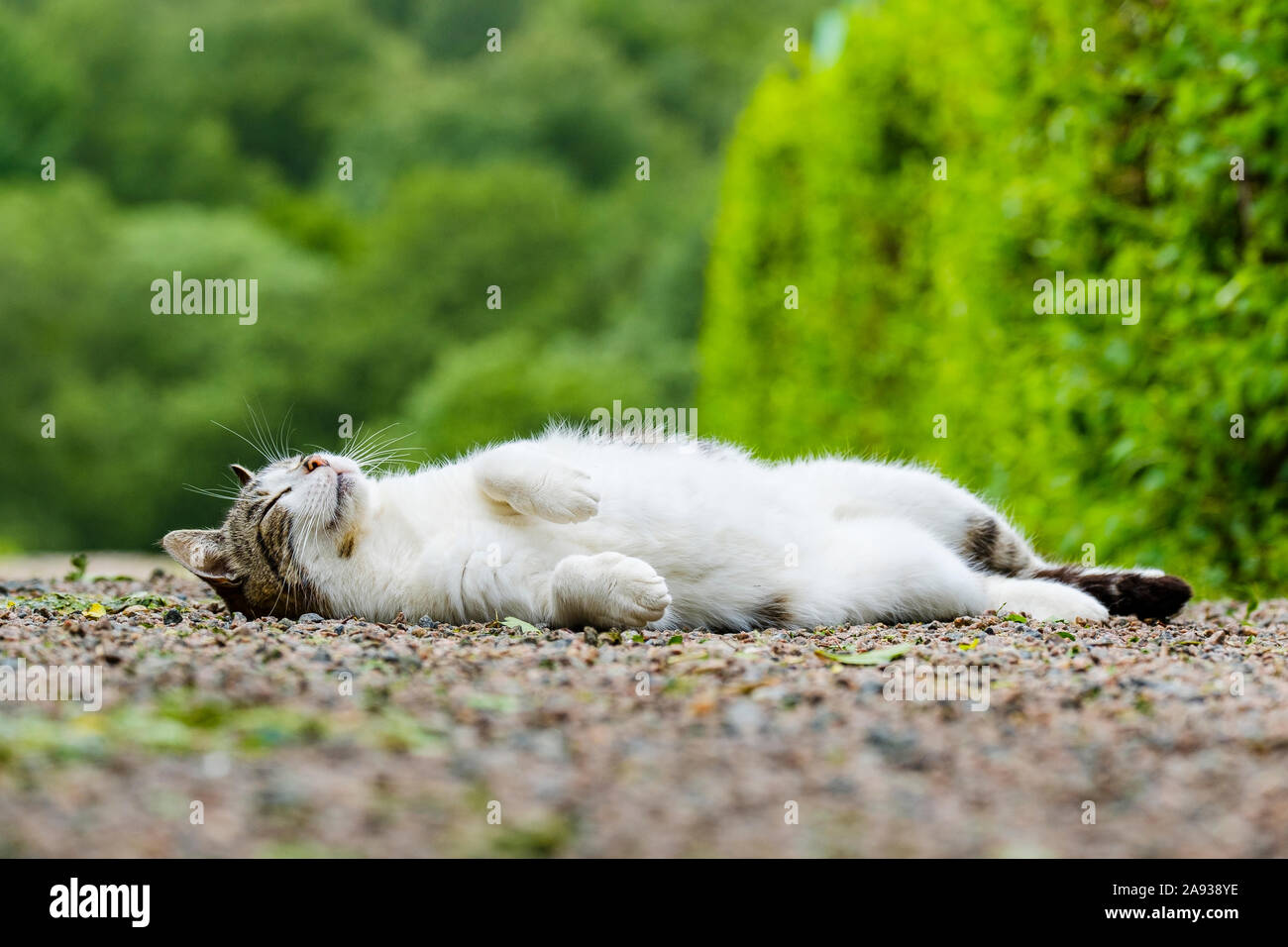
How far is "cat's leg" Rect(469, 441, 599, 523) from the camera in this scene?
3314mm

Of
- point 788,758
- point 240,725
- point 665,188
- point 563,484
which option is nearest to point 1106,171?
point 563,484

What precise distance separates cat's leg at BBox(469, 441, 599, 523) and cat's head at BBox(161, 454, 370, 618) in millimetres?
409

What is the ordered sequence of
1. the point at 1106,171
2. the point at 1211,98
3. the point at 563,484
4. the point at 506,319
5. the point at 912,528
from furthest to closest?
the point at 506,319, the point at 1106,171, the point at 1211,98, the point at 912,528, the point at 563,484

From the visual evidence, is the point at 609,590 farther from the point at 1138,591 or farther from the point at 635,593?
the point at 1138,591

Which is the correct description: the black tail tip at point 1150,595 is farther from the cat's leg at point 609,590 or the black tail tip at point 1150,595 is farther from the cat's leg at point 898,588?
the cat's leg at point 609,590

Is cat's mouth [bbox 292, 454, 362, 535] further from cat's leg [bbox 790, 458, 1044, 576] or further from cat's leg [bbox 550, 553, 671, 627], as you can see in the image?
cat's leg [bbox 790, 458, 1044, 576]

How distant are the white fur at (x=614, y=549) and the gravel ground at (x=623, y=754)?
0.48 m

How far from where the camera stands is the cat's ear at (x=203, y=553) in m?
3.61

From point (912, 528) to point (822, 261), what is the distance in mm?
5419

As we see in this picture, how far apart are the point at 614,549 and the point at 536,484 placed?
305 millimetres

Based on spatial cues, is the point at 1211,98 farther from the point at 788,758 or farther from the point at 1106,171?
the point at 788,758

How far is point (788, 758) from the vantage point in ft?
6.47

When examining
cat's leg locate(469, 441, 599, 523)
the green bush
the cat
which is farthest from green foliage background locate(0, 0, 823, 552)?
cat's leg locate(469, 441, 599, 523)

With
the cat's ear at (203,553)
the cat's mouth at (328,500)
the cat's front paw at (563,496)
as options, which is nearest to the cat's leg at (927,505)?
the cat's front paw at (563,496)
